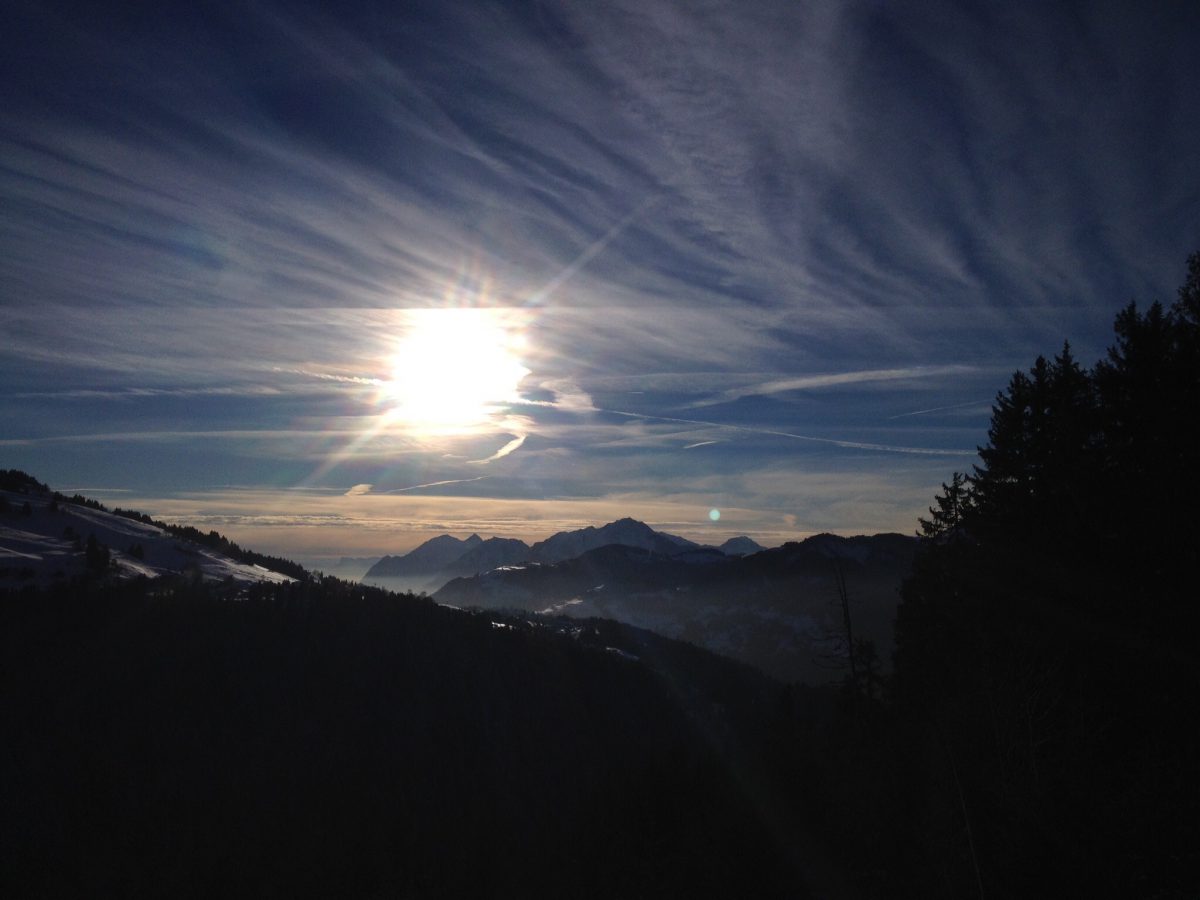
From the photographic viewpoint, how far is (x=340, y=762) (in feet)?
220

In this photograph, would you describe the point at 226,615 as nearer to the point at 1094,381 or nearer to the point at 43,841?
the point at 43,841

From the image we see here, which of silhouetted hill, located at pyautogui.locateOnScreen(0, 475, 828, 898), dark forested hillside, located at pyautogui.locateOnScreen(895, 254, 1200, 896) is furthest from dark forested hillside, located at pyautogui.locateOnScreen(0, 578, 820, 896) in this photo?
dark forested hillside, located at pyautogui.locateOnScreen(895, 254, 1200, 896)

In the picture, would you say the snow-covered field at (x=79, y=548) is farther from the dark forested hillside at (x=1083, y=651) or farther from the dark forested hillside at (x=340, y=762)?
the dark forested hillside at (x=1083, y=651)

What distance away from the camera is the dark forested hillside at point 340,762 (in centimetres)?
2267

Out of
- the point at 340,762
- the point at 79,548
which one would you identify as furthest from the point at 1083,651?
the point at 79,548

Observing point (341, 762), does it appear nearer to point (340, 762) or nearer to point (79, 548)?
point (340, 762)

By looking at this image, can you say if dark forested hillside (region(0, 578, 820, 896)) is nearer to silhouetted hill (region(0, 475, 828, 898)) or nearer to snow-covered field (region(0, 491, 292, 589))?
silhouetted hill (region(0, 475, 828, 898))

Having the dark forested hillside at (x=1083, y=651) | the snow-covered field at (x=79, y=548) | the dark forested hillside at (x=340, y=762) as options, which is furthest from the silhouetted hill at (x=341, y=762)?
the dark forested hillside at (x=1083, y=651)

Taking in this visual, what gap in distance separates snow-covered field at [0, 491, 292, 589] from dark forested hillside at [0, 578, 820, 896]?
281 centimetres

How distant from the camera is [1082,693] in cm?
1714

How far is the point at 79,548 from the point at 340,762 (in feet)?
117

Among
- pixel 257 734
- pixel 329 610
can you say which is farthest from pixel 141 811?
pixel 329 610

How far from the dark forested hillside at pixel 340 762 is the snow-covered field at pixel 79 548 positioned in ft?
9.21

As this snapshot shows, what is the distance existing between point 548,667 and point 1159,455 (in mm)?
98820
